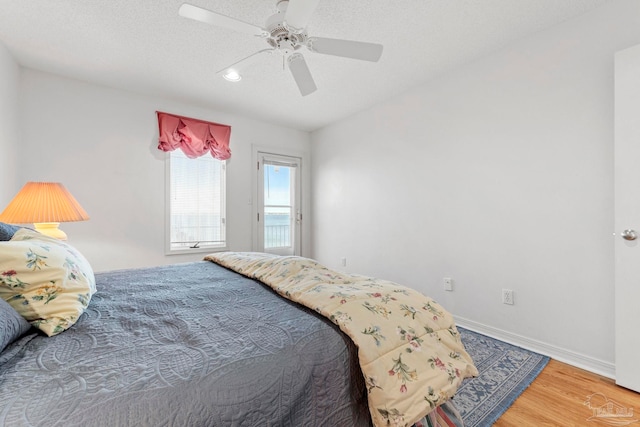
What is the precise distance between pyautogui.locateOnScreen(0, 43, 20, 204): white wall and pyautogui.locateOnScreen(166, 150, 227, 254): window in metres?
1.27

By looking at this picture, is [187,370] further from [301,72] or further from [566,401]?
[566,401]

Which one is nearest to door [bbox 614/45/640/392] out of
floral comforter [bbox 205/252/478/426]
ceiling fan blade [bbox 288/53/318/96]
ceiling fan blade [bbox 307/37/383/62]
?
floral comforter [bbox 205/252/478/426]

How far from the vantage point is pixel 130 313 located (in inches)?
42.8

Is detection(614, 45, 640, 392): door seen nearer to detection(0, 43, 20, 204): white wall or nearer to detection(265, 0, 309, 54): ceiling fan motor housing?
detection(265, 0, 309, 54): ceiling fan motor housing

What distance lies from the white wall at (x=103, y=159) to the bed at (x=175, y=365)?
2.16m

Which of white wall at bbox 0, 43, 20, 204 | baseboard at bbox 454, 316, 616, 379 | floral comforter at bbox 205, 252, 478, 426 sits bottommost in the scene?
baseboard at bbox 454, 316, 616, 379

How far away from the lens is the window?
3.50m

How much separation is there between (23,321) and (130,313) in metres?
0.30

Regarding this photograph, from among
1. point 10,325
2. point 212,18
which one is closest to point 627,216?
point 212,18

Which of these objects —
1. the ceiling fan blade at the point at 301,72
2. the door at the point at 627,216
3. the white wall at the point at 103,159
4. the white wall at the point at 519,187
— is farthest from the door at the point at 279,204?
the door at the point at 627,216

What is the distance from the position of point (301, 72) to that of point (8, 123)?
2.57 metres

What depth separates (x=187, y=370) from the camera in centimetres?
71

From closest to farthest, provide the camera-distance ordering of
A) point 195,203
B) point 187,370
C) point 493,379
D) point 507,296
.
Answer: point 187,370
point 493,379
point 507,296
point 195,203

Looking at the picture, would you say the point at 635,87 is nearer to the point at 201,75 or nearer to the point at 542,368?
the point at 542,368
